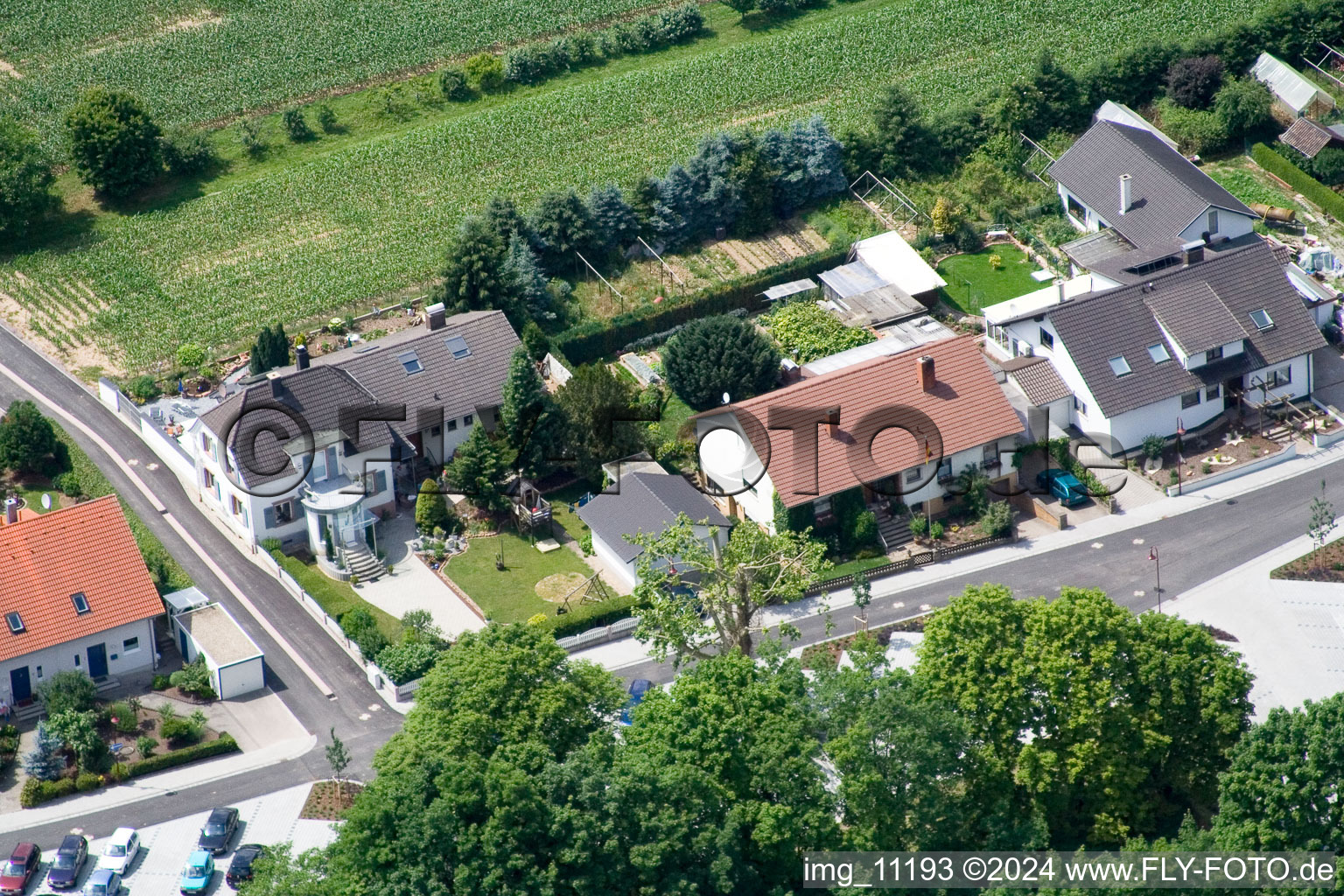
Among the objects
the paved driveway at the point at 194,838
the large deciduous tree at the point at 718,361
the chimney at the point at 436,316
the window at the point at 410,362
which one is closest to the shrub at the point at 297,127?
the chimney at the point at 436,316

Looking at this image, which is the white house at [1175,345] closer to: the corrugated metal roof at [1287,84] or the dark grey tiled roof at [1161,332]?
the dark grey tiled roof at [1161,332]

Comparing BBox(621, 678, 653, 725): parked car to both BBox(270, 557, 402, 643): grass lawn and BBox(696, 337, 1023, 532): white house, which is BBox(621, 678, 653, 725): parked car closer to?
BBox(270, 557, 402, 643): grass lawn

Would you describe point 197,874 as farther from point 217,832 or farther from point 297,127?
point 297,127

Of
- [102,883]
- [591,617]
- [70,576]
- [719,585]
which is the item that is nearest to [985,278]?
[591,617]

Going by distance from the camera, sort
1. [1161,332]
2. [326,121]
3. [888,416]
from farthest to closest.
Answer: [326,121] → [1161,332] → [888,416]

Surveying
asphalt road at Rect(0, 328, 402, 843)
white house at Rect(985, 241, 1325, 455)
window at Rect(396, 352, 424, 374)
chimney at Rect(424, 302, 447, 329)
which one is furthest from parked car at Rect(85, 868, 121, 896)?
white house at Rect(985, 241, 1325, 455)

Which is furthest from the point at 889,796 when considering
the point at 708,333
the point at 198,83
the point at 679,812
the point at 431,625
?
the point at 198,83
